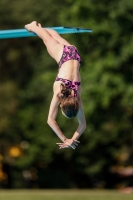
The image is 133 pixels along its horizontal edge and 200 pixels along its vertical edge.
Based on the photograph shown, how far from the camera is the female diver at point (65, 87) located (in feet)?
34.9

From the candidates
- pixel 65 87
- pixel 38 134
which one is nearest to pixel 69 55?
pixel 65 87

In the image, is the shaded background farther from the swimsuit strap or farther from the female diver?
the swimsuit strap

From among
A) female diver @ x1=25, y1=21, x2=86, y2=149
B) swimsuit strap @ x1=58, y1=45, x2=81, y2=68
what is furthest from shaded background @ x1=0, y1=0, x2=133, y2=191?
swimsuit strap @ x1=58, y1=45, x2=81, y2=68

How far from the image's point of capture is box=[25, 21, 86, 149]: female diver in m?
10.6

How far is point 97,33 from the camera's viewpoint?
22625 millimetres

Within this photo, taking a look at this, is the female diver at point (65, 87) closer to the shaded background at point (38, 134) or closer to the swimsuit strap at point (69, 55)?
the swimsuit strap at point (69, 55)

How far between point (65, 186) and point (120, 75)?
12021 mm

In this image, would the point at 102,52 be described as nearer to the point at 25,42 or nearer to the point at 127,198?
the point at 127,198

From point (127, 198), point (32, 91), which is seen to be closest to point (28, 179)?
point (32, 91)

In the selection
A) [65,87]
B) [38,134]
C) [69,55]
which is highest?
[38,134]

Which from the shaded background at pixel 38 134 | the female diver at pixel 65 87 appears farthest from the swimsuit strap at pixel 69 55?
the shaded background at pixel 38 134

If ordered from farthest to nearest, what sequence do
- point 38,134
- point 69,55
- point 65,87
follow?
1. point 38,134
2. point 69,55
3. point 65,87

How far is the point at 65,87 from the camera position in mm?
10688

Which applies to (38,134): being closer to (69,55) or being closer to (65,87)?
(69,55)
